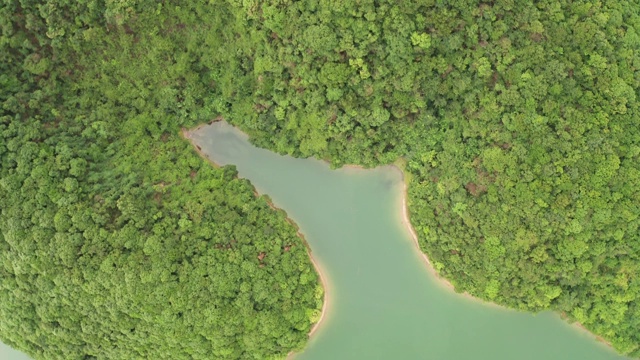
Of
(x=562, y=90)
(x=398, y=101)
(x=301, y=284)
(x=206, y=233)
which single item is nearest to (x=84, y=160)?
Answer: (x=206, y=233)

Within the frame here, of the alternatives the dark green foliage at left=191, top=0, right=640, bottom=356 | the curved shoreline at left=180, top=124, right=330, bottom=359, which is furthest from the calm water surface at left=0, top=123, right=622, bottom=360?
the dark green foliage at left=191, top=0, right=640, bottom=356

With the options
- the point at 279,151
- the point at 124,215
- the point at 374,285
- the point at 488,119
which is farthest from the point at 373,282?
the point at 124,215

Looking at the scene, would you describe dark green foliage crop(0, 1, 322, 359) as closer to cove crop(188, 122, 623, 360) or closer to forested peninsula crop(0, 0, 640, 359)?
forested peninsula crop(0, 0, 640, 359)

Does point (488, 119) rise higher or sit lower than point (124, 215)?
higher

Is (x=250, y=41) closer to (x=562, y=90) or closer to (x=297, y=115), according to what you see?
(x=297, y=115)

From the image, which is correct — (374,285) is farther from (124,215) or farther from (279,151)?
(124,215)

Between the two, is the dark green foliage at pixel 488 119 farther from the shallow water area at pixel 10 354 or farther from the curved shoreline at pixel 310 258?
the shallow water area at pixel 10 354
